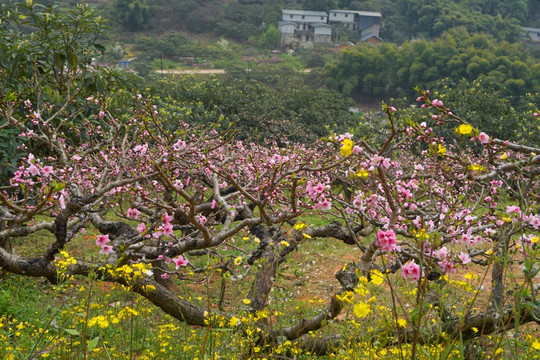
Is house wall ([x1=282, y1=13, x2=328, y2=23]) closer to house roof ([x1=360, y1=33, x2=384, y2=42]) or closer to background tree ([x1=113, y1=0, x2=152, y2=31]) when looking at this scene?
house roof ([x1=360, y1=33, x2=384, y2=42])

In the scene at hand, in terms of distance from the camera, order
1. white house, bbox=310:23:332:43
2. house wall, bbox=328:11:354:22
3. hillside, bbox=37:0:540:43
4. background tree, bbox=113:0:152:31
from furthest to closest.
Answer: house wall, bbox=328:11:354:22
white house, bbox=310:23:332:43
background tree, bbox=113:0:152:31
hillside, bbox=37:0:540:43

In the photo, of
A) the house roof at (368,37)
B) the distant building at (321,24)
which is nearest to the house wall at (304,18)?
the distant building at (321,24)

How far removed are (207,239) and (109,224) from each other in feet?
4.99

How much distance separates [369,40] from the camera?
193ft

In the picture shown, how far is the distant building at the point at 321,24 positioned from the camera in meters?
58.7

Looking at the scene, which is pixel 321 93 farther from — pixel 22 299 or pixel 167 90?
pixel 22 299

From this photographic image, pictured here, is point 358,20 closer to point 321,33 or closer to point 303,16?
point 321,33

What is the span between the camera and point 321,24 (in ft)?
197

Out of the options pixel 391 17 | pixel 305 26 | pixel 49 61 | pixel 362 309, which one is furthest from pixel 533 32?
pixel 362 309

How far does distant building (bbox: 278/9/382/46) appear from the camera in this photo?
193 ft

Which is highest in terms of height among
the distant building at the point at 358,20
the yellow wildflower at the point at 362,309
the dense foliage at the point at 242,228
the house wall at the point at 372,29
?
the distant building at the point at 358,20

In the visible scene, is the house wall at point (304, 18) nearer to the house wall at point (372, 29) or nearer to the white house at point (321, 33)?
the white house at point (321, 33)

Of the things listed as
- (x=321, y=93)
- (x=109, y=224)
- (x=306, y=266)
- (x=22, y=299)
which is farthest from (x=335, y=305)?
(x=321, y=93)

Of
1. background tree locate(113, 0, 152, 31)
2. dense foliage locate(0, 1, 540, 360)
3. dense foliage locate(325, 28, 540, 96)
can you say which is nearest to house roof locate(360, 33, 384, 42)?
dense foliage locate(325, 28, 540, 96)
